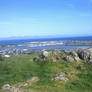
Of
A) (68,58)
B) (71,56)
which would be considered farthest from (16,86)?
(71,56)

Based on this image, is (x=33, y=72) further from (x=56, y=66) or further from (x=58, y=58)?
(x=58, y=58)

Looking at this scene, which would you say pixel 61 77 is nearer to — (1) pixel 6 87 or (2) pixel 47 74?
(2) pixel 47 74

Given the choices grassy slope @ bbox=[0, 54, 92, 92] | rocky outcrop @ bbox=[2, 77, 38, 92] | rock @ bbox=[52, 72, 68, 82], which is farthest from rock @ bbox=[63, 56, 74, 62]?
rocky outcrop @ bbox=[2, 77, 38, 92]

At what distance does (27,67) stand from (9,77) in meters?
7.28

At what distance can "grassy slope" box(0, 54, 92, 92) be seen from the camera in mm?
30438

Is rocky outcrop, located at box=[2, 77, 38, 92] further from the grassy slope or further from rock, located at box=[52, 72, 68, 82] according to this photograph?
rock, located at box=[52, 72, 68, 82]

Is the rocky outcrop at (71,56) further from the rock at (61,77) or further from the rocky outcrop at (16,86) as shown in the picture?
the rocky outcrop at (16,86)

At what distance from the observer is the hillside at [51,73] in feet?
101

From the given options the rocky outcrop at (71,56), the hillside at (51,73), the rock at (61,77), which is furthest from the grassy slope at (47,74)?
the rocky outcrop at (71,56)

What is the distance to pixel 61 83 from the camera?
106 ft

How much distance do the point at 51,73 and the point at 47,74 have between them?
1286 mm

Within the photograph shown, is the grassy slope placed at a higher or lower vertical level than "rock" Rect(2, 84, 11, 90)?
higher

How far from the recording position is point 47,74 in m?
36.9

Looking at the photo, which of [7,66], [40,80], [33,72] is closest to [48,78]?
[40,80]
